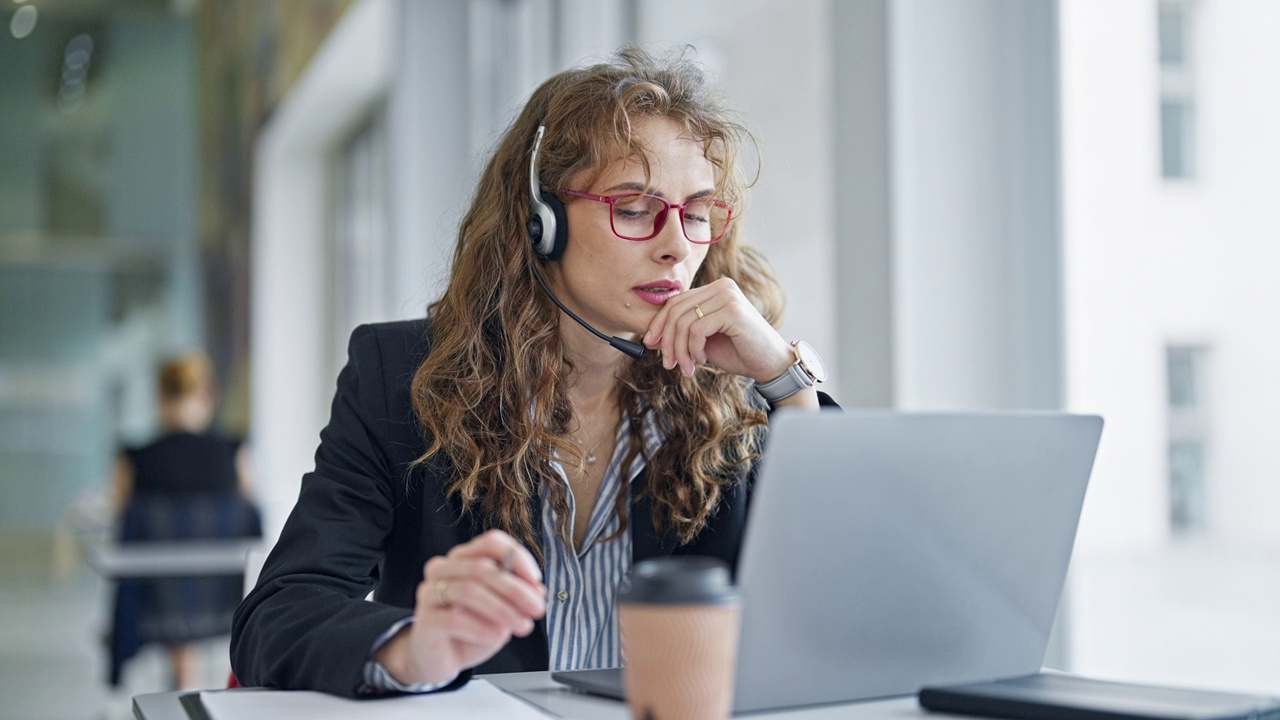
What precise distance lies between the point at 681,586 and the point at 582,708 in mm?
329

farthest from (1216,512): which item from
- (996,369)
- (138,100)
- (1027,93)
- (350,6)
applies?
(138,100)

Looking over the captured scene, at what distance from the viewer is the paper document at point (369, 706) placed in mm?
971

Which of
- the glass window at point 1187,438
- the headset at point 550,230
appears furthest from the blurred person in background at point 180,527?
the glass window at point 1187,438

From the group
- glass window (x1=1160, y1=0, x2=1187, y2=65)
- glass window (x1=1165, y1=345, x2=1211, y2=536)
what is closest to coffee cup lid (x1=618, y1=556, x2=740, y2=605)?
glass window (x1=1165, y1=345, x2=1211, y2=536)

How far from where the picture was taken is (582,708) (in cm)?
100

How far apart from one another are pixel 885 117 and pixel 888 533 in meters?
1.26

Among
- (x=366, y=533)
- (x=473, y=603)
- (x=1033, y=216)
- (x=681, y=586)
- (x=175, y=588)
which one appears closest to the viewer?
(x=681, y=586)

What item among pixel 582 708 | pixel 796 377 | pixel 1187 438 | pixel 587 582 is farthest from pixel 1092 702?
pixel 1187 438

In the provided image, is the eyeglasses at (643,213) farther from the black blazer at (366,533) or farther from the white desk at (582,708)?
the white desk at (582,708)

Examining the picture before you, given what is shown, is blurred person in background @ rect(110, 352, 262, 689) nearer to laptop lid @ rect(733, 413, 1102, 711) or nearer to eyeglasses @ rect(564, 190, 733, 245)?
eyeglasses @ rect(564, 190, 733, 245)

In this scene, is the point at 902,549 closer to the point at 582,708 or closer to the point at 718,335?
the point at 582,708

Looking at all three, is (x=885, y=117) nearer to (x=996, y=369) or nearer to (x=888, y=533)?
(x=996, y=369)

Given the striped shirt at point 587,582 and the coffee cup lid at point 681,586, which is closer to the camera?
the coffee cup lid at point 681,586

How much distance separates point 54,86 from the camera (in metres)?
9.52
